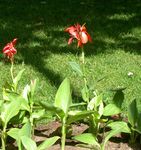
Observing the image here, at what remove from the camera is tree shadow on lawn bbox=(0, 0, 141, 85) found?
22.1 ft

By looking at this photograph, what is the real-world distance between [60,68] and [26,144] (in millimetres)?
2953

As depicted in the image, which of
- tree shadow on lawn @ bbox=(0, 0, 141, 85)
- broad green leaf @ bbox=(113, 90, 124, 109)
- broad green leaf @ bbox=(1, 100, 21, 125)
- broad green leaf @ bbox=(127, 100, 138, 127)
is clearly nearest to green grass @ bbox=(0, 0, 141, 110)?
tree shadow on lawn @ bbox=(0, 0, 141, 85)

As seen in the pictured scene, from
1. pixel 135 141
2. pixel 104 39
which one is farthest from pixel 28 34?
pixel 135 141

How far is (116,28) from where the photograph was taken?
771 cm

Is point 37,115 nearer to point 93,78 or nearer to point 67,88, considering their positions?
point 67,88

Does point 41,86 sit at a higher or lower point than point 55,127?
higher

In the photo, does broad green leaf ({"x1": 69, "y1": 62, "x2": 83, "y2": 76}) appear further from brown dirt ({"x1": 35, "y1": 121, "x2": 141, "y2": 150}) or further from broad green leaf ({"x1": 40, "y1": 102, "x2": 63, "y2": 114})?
broad green leaf ({"x1": 40, "y1": 102, "x2": 63, "y2": 114})

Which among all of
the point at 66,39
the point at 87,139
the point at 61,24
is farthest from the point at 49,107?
the point at 61,24

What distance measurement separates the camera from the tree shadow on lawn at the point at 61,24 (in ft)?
22.1

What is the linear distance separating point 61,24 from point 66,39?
0.90m

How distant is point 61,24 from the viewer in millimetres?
8047

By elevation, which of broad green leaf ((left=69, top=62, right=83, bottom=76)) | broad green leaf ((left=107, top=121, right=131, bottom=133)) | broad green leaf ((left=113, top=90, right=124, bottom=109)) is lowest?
broad green leaf ((left=107, top=121, right=131, bottom=133))

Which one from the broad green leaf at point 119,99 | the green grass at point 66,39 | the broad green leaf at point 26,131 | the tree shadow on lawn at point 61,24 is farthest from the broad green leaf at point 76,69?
the tree shadow on lawn at point 61,24

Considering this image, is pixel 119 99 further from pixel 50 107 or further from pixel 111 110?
pixel 50 107
